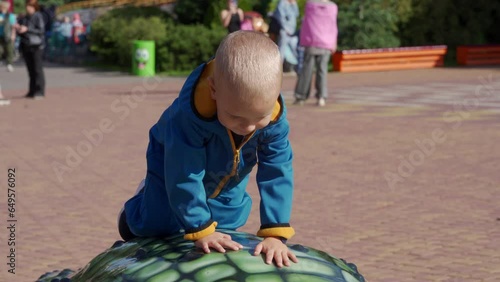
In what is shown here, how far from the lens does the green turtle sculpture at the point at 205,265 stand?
2910 mm

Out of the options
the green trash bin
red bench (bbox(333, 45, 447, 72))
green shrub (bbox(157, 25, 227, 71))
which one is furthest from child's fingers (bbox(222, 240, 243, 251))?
green shrub (bbox(157, 25, 227, 71))

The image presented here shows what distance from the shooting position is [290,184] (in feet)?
10.9

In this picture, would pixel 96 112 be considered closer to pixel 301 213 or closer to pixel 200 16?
pixel 301 213

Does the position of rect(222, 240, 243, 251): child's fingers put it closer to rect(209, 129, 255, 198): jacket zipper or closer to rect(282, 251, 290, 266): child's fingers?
rect(282, 251, 290, 266): child's fingers

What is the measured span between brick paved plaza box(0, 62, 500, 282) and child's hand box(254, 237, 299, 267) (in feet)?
7.76

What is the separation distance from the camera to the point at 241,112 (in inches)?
114

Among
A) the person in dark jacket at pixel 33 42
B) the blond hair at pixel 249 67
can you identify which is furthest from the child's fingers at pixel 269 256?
the person in dark jacket at pixel 33 42

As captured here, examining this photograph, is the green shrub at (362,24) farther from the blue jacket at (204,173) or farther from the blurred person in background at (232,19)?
the blue jacket at (204,173)

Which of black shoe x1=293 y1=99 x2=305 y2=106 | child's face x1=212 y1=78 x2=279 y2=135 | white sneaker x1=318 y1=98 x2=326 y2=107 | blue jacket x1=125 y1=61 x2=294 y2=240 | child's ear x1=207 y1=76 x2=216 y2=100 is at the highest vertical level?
child's ear x1=207 y1=76 x2=216 y2=100

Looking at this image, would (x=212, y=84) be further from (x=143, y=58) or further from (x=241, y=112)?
(x=143, y=58)

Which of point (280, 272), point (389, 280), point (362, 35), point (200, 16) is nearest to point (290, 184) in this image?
point (280, 272)

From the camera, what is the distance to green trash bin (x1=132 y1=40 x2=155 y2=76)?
21.6m

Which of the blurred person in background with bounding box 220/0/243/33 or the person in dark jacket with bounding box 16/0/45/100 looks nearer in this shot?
the person in dark jacket with bounding box 16/0/45/100

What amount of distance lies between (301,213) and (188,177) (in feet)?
13.2
